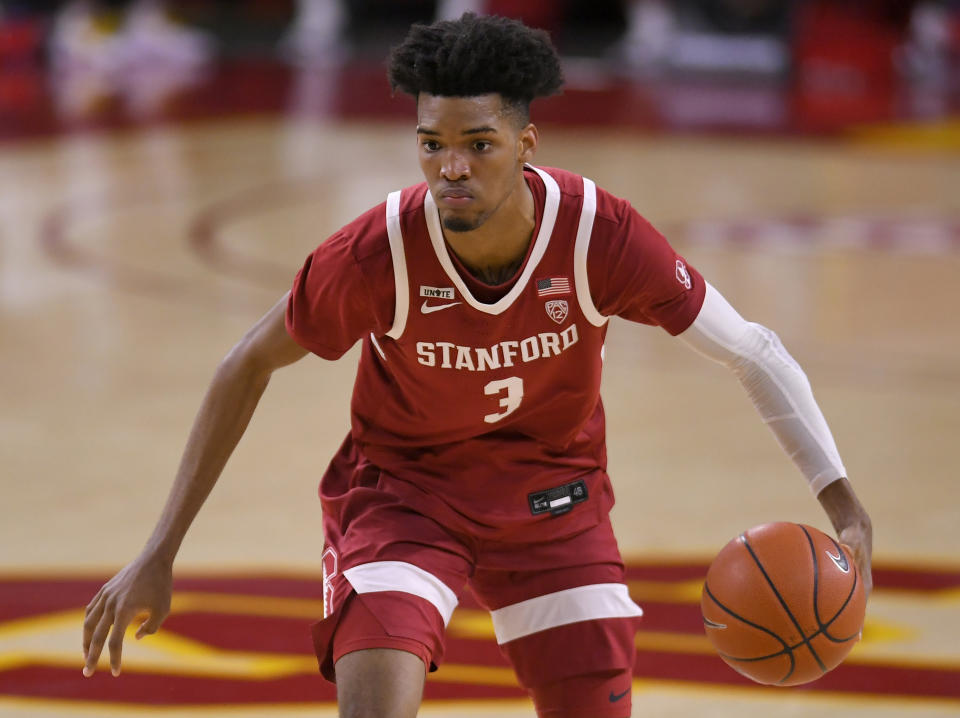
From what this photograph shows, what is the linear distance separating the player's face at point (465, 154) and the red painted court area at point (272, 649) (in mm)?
1825

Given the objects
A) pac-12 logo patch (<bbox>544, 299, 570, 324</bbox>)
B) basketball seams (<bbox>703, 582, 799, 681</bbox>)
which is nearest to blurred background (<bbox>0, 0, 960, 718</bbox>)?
basketball seams (<bbox>703, 582, 799, 681</bbox>)

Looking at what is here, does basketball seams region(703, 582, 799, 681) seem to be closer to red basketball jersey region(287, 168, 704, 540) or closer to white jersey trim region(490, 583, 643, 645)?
white jersey trim region(490, 583, 643, 645)

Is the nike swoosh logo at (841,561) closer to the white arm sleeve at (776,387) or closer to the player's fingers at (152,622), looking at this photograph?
the white arm sleeve at (776,387)

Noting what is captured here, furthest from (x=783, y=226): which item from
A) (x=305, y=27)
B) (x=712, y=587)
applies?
(x=305, y=27)

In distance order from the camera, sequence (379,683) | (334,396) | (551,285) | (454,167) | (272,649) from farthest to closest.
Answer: (334,396)
(272,649)
(551,285)
(454,167)
(379,683)

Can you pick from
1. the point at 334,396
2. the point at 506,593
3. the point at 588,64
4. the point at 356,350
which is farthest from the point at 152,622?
the point at 588,64

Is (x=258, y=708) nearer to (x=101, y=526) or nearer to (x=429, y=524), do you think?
(x=429, y=524)

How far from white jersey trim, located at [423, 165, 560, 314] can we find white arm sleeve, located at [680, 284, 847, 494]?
40 centimetres

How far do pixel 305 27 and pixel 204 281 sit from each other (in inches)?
611

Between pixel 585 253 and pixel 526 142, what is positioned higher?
pixel 526 142

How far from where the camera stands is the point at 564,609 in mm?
3373

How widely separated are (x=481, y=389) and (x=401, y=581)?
1.49 ft

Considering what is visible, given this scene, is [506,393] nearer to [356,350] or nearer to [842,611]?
[842,611]

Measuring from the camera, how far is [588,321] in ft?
11.2
